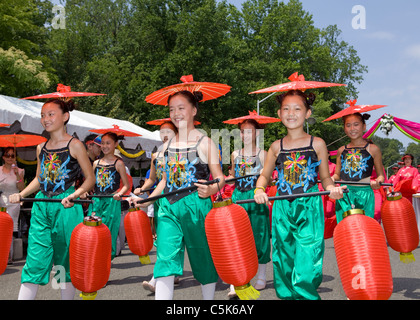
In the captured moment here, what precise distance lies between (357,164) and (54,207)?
12.6 feet

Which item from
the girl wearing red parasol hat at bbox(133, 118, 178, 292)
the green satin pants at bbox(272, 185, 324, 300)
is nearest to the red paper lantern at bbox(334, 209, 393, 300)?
the green satin pants at bbox(272, 185, 324, 300)

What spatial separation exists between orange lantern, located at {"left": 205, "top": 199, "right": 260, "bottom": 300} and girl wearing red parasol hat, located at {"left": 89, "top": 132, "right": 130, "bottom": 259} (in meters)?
3.54

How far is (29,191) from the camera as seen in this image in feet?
15.3

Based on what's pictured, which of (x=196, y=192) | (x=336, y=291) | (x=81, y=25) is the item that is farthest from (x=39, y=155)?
(x=81, y=25)

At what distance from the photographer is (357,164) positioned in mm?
6027

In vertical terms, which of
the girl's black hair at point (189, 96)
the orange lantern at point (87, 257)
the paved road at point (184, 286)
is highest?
the girl's black hair at point (189, 96)

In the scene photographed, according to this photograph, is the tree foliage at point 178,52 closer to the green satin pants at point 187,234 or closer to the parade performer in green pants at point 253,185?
the parade performer in green pants at point 253,185

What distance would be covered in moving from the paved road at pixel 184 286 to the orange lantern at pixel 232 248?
6.90 feet

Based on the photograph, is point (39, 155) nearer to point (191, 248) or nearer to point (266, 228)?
point (191, 248)

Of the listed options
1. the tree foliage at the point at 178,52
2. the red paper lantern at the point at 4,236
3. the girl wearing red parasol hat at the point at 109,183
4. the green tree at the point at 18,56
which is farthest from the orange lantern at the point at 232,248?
the tree foliage at the point at 178,52

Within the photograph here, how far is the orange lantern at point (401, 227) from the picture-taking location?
17.4ft

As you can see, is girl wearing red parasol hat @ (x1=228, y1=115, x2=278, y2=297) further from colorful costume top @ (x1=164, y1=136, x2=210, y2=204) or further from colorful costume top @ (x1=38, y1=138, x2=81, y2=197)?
colorful costume top @ (x1=38, y1=138, x2=81, y2=197)

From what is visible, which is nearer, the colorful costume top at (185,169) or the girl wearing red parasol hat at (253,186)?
the colorful costume top at (185,169)

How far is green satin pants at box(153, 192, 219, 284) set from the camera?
3.71 meters
